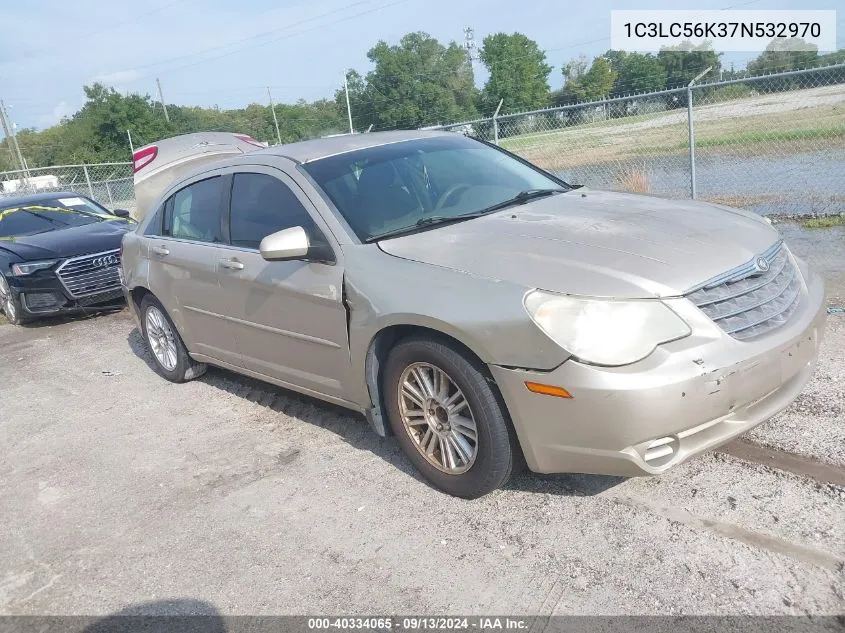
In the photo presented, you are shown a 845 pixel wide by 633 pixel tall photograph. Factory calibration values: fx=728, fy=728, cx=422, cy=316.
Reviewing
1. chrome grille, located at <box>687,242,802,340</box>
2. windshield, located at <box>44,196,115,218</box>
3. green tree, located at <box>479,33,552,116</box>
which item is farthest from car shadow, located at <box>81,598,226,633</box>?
green tree, located at <box>479,33,552,116</box>

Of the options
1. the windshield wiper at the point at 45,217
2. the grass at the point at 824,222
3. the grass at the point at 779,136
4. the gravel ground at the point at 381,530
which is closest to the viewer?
the gravel ground at the point at 381,530

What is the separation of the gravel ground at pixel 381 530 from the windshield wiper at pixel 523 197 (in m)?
1.43

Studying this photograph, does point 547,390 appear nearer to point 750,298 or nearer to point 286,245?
point 750,298

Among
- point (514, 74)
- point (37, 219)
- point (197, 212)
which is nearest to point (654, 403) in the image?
point (197, 212)

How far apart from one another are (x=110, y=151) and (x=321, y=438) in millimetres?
58043

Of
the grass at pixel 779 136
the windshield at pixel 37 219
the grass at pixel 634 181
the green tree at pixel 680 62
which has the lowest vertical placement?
the grass at pixel 634 181

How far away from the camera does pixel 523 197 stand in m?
4.16

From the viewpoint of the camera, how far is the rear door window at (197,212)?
15.3ft

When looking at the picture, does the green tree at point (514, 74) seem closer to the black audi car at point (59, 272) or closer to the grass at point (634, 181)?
the grass at point (634, 181)

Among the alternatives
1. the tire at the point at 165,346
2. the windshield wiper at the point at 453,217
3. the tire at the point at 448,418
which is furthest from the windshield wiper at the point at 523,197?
the tire at the point at 165,346

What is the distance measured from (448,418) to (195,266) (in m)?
2.32

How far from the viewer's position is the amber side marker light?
2.75 metres

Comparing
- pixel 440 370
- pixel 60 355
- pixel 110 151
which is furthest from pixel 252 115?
pixel 440 370

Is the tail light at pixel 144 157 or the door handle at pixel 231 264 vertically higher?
the tail light at pixel 144 157
